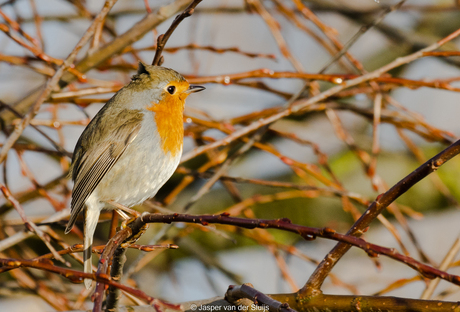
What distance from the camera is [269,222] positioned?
126 centimetres

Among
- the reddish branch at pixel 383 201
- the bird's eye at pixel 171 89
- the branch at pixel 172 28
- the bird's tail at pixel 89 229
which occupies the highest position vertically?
the bird's eye at pixel 171 89

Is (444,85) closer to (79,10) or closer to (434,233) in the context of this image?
(79,10)

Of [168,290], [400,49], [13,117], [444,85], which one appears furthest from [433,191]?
[13,117]

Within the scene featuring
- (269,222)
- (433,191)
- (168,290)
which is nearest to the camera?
(269,222)

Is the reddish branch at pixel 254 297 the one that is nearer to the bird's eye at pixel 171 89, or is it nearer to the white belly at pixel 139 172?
the white belly at pixel 139 172

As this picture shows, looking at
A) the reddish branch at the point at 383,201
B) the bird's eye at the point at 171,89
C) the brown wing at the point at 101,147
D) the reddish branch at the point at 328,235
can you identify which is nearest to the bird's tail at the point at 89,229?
the brown wing at the point at 101,147

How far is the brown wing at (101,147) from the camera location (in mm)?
2739

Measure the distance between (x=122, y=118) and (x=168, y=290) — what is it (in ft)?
12.2

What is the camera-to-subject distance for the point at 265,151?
361 cm

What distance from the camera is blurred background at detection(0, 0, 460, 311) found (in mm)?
3006

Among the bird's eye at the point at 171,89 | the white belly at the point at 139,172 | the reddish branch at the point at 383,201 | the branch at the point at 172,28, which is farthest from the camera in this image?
the bird's eye at the point at 171,89

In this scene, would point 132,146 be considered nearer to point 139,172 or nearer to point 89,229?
point 139,172

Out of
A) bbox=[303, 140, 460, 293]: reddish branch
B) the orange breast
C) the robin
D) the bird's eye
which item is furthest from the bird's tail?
bbox=[303, 140, 460, 293]: reddish branch

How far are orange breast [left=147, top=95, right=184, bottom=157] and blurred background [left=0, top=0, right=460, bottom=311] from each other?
0.60 ft
